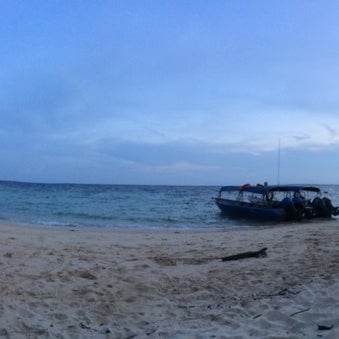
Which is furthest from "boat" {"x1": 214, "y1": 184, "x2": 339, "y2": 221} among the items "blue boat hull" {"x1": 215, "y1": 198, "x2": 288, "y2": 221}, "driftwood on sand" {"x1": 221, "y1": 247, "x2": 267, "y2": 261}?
"driftwood on sand" {"x1": 221, "y1": 247, "x2": 267, "y2": 261}

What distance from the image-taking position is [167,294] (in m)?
6.44

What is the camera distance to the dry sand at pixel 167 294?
4.86m

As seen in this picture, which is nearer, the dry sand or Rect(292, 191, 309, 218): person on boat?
the dry sand

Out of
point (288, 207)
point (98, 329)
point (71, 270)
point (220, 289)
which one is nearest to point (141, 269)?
point (71, 270)

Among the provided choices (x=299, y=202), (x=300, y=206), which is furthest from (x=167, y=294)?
(x=299, y=202)

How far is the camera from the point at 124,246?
11508 millimetres

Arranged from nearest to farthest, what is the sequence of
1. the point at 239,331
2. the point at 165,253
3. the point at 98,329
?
the point at 239,331, the point at 98,329, the point at 165,253

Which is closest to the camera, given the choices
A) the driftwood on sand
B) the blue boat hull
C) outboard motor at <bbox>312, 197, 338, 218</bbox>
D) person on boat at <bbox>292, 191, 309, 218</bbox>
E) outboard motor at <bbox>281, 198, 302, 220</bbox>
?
the driftwood on sand

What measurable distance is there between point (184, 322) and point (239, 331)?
782 mm

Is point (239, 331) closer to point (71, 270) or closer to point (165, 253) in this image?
point (71, 270)

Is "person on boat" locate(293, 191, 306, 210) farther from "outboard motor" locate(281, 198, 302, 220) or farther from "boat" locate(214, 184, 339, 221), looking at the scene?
"outboard motor" locate(281, 198, 302, 220)

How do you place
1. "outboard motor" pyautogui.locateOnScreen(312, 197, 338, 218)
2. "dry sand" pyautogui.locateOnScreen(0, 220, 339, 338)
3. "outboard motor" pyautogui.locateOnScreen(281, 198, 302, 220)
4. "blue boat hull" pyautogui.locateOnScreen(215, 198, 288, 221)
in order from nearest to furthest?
"dry sand" pyautogui.locateOnScreen(0, 220, 339, 338)
"outboard motor" pyautogui.locateOnScreen(281, 198, 302, 220)
"blue boat hull" pyautogui.locateOnScreen(215, 198, 288, 221)
"outboard motor" pyautogui.locateOnScreen(312, 197, 338, 218)

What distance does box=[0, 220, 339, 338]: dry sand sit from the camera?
486 centimetres

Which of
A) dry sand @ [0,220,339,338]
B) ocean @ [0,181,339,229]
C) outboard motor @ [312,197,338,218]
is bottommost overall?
ocean @ [0,181,339,229]
